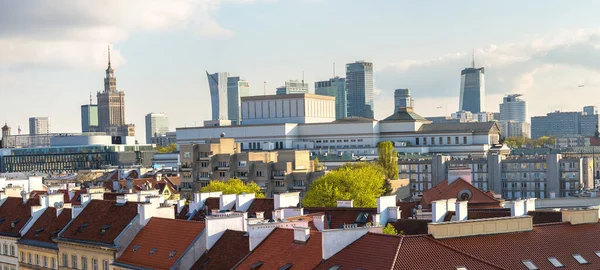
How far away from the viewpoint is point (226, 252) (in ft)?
209

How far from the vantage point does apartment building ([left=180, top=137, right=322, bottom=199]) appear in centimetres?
17138

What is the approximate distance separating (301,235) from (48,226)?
39829 mm

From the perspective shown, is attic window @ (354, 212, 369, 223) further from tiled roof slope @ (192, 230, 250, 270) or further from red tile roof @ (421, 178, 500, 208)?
red tile roof @ (421, 178, 500, 208)

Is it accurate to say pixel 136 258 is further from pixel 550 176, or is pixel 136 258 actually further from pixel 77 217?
pixel 550 176

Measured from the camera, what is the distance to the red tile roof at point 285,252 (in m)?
54.8

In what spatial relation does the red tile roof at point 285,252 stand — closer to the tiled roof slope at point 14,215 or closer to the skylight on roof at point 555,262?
the skylight on roof at point 555,262

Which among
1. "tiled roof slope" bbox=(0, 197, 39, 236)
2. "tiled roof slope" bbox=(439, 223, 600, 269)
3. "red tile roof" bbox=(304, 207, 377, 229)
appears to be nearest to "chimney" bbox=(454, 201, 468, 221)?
"tiled roof slope" bbox=(439, 223, 600, 269)

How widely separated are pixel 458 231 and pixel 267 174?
118 meters

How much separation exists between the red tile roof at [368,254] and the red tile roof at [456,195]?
154ft

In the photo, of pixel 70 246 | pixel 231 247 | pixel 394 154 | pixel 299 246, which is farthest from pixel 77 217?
pixel 394 154

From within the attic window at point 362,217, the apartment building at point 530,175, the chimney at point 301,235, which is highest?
the chimney at point 301,235

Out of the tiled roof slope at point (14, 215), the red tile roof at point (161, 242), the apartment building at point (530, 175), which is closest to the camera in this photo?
the red tile roof at point (161, 242)

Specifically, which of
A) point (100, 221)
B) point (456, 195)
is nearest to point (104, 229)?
point (100, 221)

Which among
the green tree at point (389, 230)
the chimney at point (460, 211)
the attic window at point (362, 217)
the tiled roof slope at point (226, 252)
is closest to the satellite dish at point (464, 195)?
the attic window at point (362, 217)
